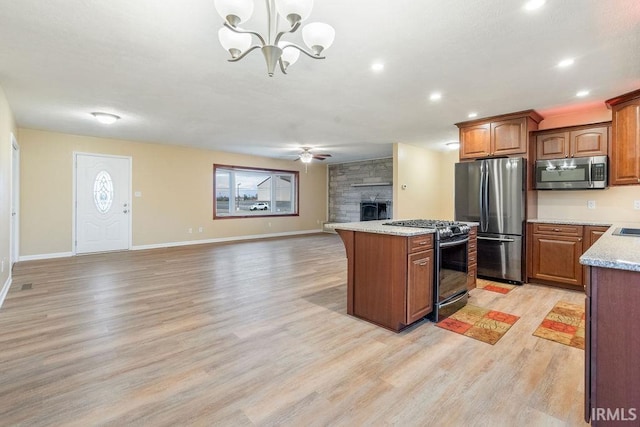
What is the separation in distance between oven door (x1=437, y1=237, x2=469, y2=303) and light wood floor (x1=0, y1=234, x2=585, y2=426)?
37 centimetres

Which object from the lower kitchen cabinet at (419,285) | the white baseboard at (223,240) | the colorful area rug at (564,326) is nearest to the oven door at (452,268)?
the lower kitchen cabinet at (419,285)

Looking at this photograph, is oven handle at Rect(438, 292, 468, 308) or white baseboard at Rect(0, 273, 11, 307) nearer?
oven handle at Rect(438, 292, 468, 308)

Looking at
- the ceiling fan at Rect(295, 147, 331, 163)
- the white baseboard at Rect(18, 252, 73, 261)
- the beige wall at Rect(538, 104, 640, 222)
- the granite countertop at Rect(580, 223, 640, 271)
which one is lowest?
the white baseboard at Rect(18, 252, 73, 261)

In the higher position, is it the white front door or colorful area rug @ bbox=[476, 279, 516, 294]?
the white front door

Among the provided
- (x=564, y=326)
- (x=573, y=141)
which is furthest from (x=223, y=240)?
(x=573, y=141)

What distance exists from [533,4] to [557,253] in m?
3.20

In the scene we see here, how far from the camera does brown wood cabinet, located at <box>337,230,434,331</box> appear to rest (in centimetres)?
266

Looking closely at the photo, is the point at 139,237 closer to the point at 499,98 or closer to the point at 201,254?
the point at 201,254

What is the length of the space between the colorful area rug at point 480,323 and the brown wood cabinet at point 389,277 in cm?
26

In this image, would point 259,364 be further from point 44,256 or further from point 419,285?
point 44,256

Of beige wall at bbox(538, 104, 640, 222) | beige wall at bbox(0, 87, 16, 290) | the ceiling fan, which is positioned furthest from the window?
beige wall at bbox(538, 104, 640, 222)

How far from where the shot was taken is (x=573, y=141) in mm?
4121

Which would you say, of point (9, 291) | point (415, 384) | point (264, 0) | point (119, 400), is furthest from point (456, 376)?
point (9, 291)

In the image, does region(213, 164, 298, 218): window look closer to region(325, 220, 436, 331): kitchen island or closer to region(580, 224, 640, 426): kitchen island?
region(325, 220, 436, 331): kitchen island
